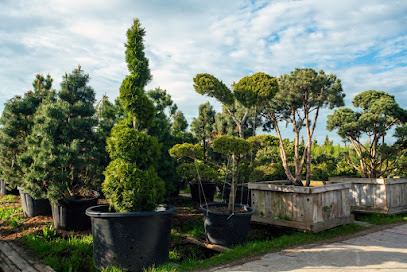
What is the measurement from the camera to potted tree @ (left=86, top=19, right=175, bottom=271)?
3.58 metres

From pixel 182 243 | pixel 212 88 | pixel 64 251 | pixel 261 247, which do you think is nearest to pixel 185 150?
pixel 212 88

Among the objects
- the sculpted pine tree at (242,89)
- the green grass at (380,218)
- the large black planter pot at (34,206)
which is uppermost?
the sculpted pine tree at (242,89)

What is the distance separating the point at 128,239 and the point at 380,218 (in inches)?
231

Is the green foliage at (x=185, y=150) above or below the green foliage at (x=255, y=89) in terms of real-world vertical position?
below

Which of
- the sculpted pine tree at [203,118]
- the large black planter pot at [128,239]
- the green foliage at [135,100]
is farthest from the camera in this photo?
the sculpted pine tree at [203,118]

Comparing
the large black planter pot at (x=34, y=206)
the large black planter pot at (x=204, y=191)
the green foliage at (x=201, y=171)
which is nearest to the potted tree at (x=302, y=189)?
the green foliage at (x=201, y=171)

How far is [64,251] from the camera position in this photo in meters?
4.35

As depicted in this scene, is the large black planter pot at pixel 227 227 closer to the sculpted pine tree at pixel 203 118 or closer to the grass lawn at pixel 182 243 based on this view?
the grass lawn at pixel 182 243

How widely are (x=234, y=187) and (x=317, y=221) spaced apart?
5.45 feet

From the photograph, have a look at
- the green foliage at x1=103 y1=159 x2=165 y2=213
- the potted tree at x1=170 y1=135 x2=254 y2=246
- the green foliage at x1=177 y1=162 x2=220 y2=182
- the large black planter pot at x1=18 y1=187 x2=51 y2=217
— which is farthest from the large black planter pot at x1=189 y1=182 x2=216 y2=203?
the green foliage at x1=103 y1=159 x2=165 y2=213

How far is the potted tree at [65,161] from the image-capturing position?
213 inches

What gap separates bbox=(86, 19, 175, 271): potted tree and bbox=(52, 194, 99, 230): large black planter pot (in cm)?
145

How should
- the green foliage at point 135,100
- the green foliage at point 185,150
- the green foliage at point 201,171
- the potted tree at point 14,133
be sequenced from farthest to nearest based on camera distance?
the potted tree at point 14,133 < the green foliage at point 201,171 < the green foliage at point 185,150 < the green foliage at point 135,100

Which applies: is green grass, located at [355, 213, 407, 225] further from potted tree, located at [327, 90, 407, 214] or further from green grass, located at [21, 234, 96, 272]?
green grass, located at [21, 234, 96, 272]
